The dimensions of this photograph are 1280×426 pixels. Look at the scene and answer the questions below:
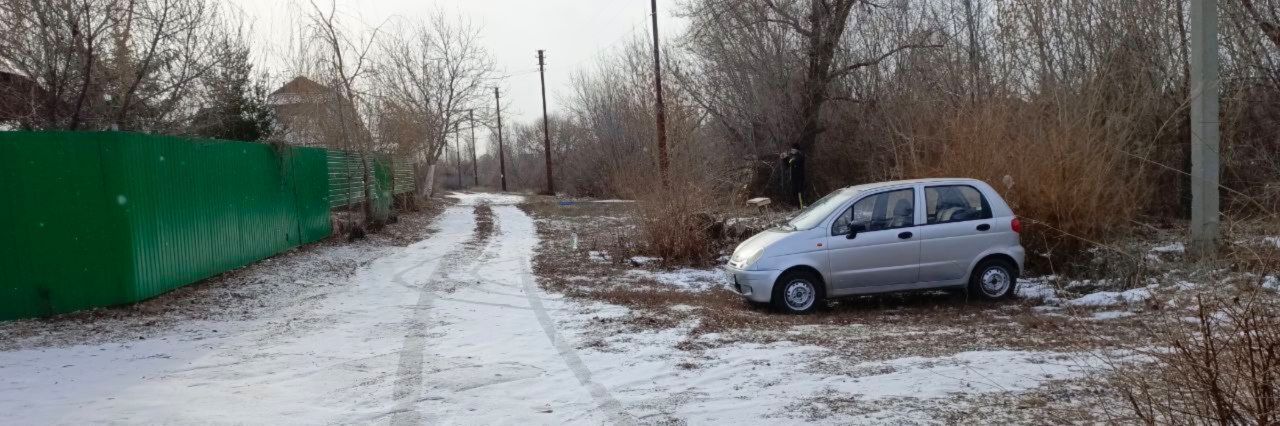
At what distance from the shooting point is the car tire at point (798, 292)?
28.2 feet

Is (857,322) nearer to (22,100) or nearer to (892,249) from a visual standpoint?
(892,249)

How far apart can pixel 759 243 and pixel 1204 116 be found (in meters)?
5.86

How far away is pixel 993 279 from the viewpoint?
8.88 metres

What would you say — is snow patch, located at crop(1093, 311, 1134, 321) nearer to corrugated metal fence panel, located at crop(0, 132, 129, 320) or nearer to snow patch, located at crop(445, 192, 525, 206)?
corrugated metal fence panel, located at crop(0, 132, 129, 320)

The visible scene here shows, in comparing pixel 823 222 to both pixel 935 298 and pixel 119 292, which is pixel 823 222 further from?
pixel 119 292

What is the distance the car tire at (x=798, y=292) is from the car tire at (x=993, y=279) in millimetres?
1768

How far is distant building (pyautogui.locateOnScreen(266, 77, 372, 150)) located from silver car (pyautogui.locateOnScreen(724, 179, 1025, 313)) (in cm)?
1088

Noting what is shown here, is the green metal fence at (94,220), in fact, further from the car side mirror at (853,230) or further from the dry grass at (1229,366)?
the dry grass at (1229,366)

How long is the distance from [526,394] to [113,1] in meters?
8.72

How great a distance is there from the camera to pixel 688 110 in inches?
617

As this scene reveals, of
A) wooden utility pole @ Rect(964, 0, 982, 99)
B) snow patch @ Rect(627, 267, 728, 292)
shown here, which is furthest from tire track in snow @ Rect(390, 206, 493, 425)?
wooden utility pole @ Rect(964, 0, 982, 99)

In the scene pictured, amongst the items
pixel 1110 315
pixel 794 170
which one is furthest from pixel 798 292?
pixel 794 170

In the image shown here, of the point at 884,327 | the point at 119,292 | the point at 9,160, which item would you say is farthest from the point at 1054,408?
the point at 9,160

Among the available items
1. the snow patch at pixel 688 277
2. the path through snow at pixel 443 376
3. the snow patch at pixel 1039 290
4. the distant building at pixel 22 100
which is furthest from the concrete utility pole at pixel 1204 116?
the distant building at pixel 22 100
